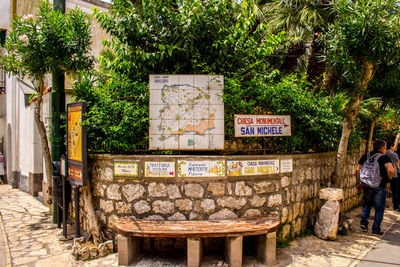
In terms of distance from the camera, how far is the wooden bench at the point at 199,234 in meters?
3.99

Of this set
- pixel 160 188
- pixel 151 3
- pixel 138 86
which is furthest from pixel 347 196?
pixel 151 3

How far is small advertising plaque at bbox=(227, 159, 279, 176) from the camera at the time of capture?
15.3ft

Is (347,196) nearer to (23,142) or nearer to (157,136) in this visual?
(157,136)

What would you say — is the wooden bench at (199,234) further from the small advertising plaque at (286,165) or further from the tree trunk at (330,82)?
the tree trunk at (330,82)

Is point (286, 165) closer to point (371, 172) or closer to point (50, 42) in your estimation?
point (371, 172)

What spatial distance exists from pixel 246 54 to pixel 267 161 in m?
2.46

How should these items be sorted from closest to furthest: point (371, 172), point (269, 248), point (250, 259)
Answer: point (269, 248)
point (250, 259)
point (371, 172)

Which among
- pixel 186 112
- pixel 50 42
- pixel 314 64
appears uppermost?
pixel 314 64

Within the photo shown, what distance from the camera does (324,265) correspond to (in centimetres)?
424

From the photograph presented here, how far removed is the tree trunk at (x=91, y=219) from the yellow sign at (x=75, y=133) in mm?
557

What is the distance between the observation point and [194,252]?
4051mm

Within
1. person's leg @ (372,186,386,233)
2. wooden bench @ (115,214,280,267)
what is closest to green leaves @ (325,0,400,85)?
person's leg @ (372,186,386,233)

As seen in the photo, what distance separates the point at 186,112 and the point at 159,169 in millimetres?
1012

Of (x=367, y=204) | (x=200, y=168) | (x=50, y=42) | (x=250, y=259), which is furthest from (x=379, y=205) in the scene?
(x=50, y=42)
